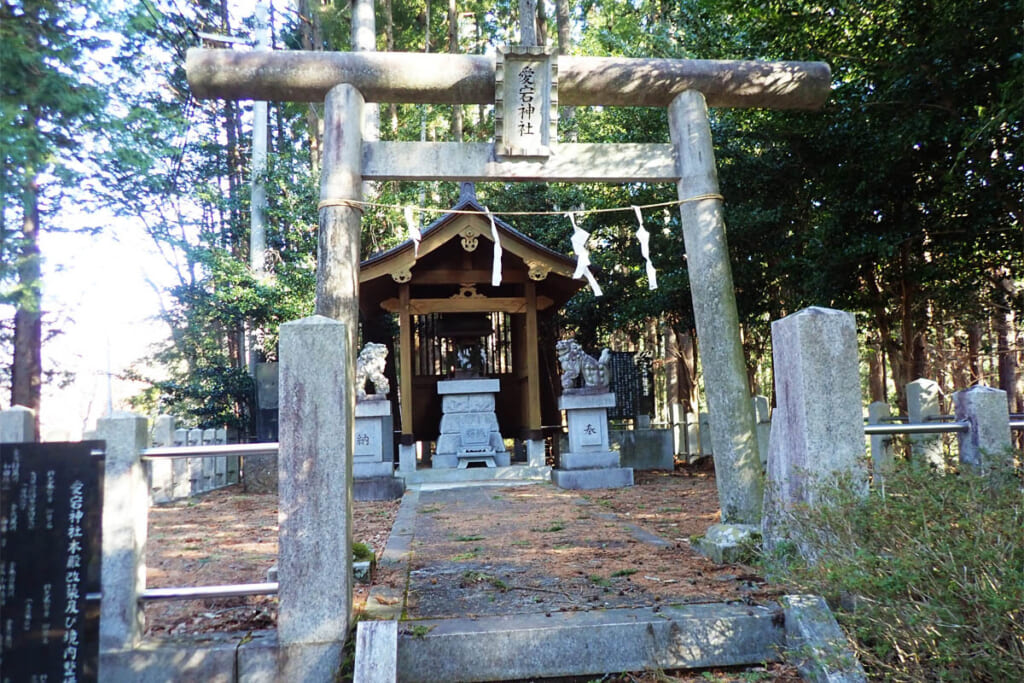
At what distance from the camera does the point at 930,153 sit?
8.45 m

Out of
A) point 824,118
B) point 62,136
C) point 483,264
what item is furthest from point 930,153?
point 62,136

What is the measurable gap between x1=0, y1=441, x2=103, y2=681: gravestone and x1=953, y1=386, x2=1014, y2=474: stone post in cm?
454

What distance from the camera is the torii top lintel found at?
5.23m

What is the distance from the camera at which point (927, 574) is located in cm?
266

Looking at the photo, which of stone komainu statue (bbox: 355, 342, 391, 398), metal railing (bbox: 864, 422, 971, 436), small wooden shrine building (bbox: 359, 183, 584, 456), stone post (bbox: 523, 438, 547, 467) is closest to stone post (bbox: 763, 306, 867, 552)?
metal railing (bbox: 864, 422, 971, 436)

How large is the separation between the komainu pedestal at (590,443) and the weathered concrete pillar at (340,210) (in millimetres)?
5900

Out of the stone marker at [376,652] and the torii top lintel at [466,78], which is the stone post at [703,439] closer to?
the torii top lintel at [466,78]

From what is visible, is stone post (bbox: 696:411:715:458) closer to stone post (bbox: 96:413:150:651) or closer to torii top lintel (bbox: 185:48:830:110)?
torii top lintel (bbox: 185:48:830:110)

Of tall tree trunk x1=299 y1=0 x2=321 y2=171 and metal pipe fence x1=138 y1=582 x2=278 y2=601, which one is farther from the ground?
tall tree trunk x1=299 y1=0 x2=321 y2=171

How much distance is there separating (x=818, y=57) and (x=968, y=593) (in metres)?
7.86

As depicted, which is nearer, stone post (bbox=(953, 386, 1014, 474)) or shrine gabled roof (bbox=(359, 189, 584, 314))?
stone post (bbox=(953, 386, 1014, 474))

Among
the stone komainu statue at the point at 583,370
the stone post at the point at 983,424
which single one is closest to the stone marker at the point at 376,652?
the stone post at the point at 983,424

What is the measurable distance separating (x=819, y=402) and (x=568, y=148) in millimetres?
2909

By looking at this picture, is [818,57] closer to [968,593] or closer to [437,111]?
[968,593]
